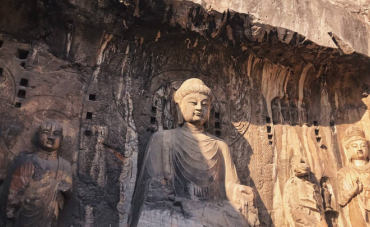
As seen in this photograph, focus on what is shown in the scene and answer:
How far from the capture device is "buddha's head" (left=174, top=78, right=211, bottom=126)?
16.4ft

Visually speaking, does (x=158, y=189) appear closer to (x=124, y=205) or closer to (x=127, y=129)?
(x=124, y=205)

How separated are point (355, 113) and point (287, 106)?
96 cm

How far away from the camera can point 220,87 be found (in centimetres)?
590

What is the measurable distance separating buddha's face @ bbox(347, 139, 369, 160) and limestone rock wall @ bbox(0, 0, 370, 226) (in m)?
0.25

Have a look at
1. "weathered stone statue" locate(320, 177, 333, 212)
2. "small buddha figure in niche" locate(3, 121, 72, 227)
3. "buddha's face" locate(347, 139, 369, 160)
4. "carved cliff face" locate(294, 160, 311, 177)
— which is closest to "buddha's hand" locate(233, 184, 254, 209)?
"carved cliff face" locate(294, 160, 311, 177)

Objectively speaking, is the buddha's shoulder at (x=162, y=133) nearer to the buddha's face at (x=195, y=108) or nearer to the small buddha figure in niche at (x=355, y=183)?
the buddha's face at (x=195, y=108)

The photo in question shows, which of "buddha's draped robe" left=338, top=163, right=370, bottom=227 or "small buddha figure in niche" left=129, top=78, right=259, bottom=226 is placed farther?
"buddha's draped robe" left=338, top=163, right=370, bottom=227

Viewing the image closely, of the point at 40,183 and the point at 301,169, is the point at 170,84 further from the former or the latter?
the point at 40,183

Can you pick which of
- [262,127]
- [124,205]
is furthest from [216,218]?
[262,127]

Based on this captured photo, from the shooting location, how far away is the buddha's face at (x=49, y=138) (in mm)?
4465

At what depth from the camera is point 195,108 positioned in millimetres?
4996

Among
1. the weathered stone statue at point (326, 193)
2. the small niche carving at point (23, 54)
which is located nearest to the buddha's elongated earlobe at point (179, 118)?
the small niche carving at point (23, 54)

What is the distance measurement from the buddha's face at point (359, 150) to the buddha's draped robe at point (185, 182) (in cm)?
185

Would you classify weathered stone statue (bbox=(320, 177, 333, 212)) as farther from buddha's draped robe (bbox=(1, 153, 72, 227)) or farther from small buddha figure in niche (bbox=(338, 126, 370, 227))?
buddha's draped robe (bbox=(1, 153, 72, 227))
